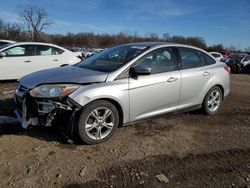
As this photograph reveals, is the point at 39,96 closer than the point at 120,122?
Yes

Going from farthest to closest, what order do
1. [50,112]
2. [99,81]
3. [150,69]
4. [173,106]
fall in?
[173,106] < [150,69] < [99,81] < [50,112]

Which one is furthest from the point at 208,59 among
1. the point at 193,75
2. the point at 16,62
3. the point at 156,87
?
the point at 16,62

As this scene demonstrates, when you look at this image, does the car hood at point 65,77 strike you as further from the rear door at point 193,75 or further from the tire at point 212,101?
the tire at point 212,101

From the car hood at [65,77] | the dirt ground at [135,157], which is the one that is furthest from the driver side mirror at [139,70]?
the dirt ground at [135,157]

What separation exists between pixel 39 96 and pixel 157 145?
6.34ft

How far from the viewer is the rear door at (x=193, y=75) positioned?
5.53m

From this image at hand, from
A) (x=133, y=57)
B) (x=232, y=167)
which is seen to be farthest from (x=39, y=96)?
(x=232, y=167)

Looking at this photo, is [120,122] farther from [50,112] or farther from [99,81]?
[50,112]

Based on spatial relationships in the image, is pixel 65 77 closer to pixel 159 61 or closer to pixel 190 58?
pixel 159 61

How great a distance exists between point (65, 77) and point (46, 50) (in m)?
6.68

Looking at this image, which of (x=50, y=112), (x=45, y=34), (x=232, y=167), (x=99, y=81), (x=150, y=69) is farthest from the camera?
(x=45, y=34)

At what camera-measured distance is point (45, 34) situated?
231 ft

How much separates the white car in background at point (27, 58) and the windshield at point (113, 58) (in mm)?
5253

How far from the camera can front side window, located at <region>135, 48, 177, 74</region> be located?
16.4ft
